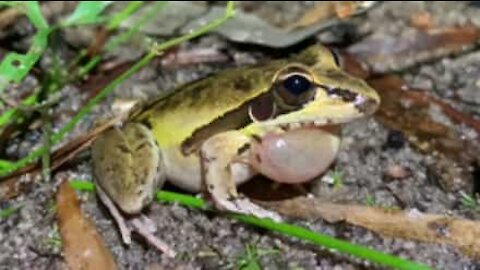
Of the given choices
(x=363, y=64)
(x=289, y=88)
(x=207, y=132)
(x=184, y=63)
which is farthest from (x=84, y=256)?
(x=363, y=64)

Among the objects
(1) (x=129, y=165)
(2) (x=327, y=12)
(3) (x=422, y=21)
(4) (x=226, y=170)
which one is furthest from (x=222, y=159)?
(3) (x=422, y=21)

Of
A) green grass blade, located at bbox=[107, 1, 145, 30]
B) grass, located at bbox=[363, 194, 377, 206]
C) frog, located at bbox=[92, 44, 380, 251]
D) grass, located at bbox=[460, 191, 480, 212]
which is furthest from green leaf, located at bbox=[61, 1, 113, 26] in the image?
grass, located at bbox=[460, 191, 480, 212]

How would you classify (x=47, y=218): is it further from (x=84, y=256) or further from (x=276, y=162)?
(x=276, y=162)

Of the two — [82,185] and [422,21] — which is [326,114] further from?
[422,21]

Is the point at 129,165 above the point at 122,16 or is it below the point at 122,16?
below

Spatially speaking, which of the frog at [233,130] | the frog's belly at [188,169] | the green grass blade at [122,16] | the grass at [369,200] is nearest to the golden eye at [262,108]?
the frog at [233,130]

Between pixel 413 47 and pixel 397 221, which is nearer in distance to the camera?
pixel 397 221
